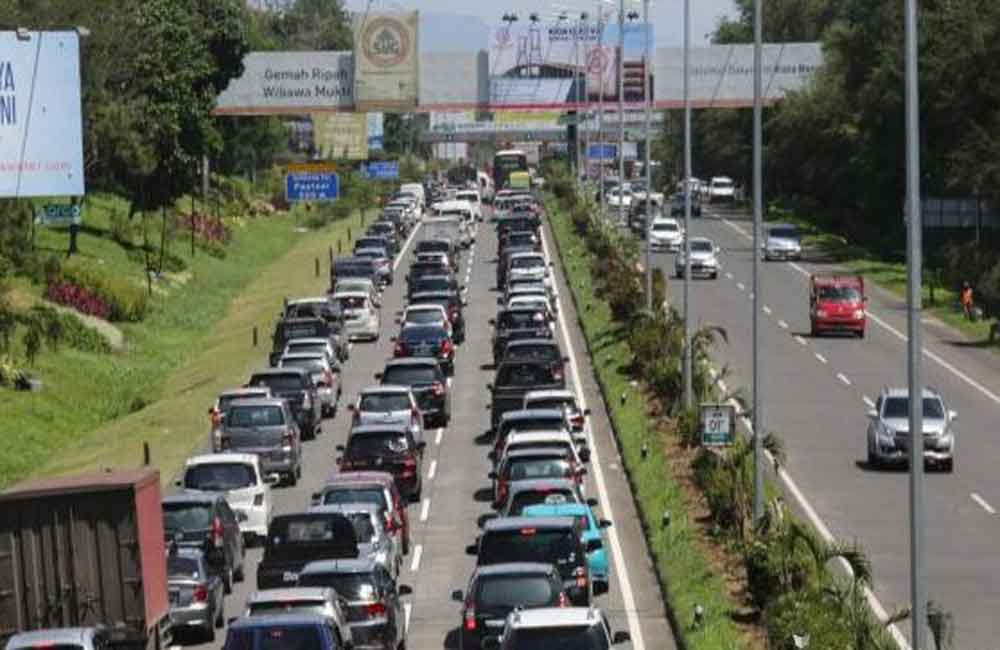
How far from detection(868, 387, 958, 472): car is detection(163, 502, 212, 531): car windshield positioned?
53.3 ft

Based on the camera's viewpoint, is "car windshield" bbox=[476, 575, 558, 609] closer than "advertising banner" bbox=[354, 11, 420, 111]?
Yes

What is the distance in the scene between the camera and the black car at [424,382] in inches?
→ 2126

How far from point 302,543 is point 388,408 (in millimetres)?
16114

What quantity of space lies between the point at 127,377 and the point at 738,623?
42.2 meters

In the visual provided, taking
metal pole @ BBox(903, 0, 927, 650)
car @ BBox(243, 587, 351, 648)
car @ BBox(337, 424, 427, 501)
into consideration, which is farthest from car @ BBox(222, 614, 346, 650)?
car @ BBox(337, 424, 427, 501)

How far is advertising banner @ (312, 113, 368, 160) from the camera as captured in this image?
472ft

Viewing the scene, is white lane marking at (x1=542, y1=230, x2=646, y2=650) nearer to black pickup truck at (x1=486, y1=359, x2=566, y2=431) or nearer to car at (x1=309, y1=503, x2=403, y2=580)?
black pickup truck at (x1=486, y1=359, x2=566, y2=431)

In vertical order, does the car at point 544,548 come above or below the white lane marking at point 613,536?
above

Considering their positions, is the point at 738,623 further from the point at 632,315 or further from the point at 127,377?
the point at 127,377

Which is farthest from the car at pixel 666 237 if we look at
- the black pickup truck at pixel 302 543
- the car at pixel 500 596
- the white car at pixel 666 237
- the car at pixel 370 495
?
the car at pixel 500 596

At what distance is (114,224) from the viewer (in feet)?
322

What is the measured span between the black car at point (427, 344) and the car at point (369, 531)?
2615 cm

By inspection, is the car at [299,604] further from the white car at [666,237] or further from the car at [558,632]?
the white car at [666,237]

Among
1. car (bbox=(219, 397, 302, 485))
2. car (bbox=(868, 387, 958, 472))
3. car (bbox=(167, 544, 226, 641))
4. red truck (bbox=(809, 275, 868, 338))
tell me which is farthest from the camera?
red truck (bbox=(809, 275, 868, 338))
